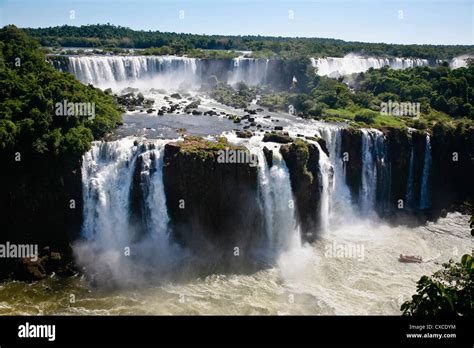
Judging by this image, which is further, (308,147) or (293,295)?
(308,147)

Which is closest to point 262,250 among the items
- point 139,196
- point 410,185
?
point 139,196

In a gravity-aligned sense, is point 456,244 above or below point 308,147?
below

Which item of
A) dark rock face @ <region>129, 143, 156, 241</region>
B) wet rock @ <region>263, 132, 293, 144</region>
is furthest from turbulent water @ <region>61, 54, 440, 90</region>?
wet rock @ <region>263, 132, 293, 144</region>

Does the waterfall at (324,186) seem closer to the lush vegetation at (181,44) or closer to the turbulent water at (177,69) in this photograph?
the turbulent water at (177,69)

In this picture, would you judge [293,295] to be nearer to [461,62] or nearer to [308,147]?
[308,147]

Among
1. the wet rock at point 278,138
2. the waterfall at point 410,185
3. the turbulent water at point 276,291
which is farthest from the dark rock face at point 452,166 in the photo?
the wet rock at point 278,138

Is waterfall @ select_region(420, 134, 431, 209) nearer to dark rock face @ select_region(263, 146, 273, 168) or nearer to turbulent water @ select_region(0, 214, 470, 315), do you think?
turbulent water @ select_region(0, 214, 470, 315)
